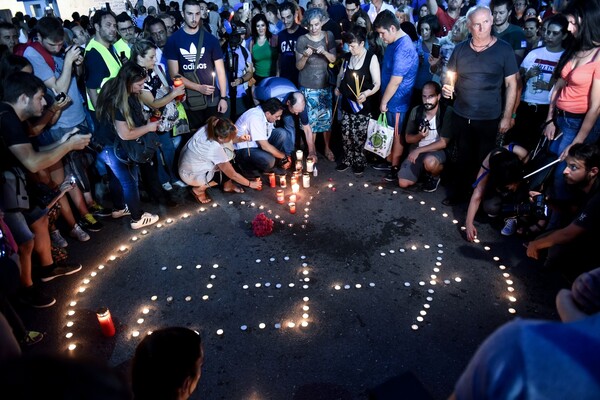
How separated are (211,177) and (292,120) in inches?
54.4

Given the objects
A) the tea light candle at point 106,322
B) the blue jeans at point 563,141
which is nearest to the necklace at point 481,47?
the blue jeans at point 563,141

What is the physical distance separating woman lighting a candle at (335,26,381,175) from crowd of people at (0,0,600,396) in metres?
0.02

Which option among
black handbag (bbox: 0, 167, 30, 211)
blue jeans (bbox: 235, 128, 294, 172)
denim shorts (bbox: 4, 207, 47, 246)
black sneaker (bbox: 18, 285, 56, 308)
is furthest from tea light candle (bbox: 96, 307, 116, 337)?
blue jeans (bbox: 235, 128, 294, 172)

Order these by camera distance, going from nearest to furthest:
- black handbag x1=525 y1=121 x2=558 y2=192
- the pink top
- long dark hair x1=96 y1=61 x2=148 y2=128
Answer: the pink top
long dark hair x1=96 y1=61 x2=148 y2=128
black handbag x1=525 y1=121 x2=558 y2=192

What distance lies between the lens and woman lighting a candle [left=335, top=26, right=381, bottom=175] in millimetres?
4812

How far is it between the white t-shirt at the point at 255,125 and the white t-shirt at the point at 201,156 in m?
0.48

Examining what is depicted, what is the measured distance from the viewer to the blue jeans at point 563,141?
361cm

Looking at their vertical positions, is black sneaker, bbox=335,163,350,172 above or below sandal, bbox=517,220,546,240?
above

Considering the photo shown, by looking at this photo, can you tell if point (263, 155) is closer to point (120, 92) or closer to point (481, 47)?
point (120, 92)

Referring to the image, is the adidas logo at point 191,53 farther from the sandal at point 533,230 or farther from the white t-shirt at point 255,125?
the sandal at point 533,230

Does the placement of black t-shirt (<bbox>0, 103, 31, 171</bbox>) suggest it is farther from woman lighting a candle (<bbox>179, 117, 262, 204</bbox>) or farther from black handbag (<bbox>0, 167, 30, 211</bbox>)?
woman lighting a candle (<bbox>179, 117, 262, 204</bbox>)

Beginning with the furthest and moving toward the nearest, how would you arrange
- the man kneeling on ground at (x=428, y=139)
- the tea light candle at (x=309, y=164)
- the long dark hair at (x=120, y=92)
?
1. the tea light candle at (x=309, y=164)
2. the man kneeling on ground at (x=428, y=139)
3. the long dark hair at (x=120, y=92)

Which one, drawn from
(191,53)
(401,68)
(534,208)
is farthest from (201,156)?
(534,208)

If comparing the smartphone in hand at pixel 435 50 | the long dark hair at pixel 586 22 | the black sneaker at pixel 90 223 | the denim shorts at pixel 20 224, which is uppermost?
the long dark hair at pixel 586 22
